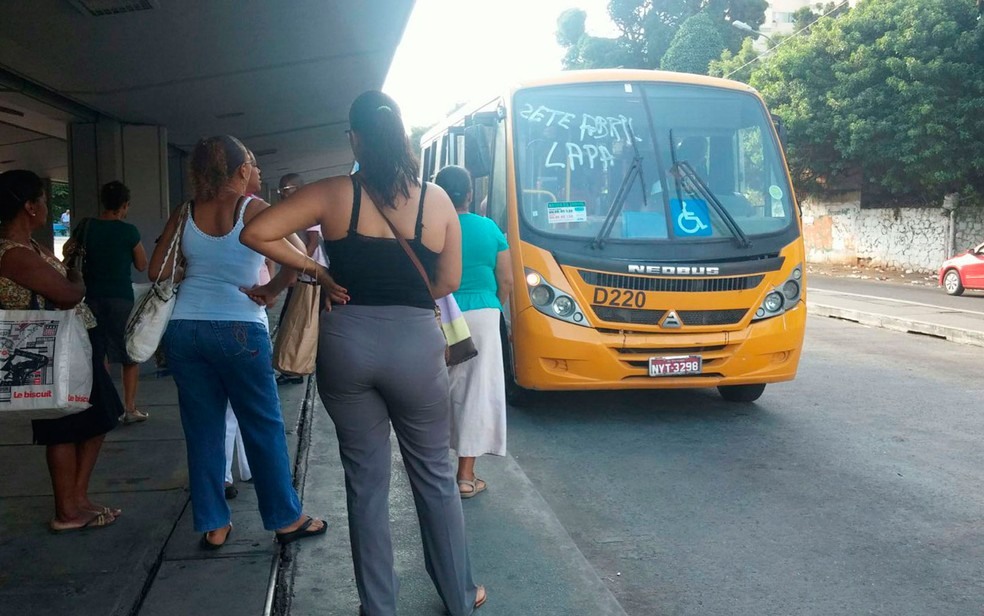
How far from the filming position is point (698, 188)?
23.9 ft

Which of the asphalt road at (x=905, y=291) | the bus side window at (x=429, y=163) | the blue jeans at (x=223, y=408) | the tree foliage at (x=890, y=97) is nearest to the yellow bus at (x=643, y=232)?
the blue jeans at (x=223, y=408)

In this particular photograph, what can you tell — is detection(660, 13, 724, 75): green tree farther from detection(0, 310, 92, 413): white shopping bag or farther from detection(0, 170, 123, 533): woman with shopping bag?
detection(0, 310, 92, 413): white shopping bag

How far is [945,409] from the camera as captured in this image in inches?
305

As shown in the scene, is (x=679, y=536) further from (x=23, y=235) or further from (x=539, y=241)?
(x=23, y=235)

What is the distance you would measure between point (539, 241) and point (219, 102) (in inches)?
267

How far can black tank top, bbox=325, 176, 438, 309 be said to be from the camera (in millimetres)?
3094

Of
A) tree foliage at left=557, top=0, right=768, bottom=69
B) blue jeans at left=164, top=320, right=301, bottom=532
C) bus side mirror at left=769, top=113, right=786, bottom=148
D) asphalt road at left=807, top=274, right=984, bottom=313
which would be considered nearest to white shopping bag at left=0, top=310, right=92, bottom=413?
blue jeans at left=164, top=320, right=301, bottom=532

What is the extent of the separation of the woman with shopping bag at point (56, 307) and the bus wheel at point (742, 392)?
5029 millimetres

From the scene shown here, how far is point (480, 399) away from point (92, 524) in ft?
6.68

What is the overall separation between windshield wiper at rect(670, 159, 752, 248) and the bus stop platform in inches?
105

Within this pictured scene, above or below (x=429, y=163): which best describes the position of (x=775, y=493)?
below

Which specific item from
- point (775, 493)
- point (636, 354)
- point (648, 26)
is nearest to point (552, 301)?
point (636, 354)

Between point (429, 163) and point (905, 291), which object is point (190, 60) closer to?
point (429, 163)

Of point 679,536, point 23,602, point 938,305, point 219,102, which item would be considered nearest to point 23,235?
point 23,602
